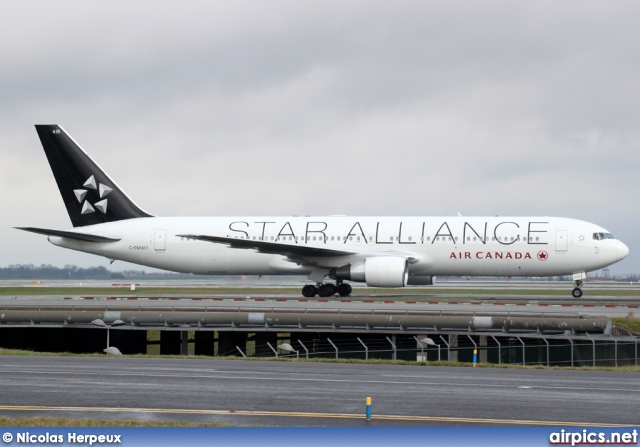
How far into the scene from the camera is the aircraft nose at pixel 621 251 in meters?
40.6

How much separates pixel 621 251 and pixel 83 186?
1140 inches

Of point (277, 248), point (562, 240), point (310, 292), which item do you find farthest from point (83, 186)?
point (562, 240)

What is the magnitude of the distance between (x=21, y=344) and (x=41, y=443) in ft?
75.6

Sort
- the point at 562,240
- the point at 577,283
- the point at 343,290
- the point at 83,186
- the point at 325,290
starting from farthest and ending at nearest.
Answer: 1. the point at 83,186
2. the point at 343,290
3. the point at 325,290
4. the point at 577,283
5. the point at 562,240

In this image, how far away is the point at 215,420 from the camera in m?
13.0

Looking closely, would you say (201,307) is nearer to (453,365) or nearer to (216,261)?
(216,261)

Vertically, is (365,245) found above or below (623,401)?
above

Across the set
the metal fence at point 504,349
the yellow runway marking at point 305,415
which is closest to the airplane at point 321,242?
the metal fence at point 504,349

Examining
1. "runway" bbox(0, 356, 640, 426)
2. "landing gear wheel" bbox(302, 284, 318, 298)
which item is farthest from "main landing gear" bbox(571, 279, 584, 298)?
"runway" bbox(0, 356, 640, 426)

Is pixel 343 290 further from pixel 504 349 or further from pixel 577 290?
pixel 504 349

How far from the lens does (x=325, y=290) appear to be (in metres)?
41.7

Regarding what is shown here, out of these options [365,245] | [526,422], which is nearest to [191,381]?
[526,422]

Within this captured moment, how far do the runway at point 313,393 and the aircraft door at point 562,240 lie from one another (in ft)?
69.0

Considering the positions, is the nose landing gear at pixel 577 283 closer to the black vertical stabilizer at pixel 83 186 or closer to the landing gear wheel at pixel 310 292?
the landing gear wheel at pixel 310 292
